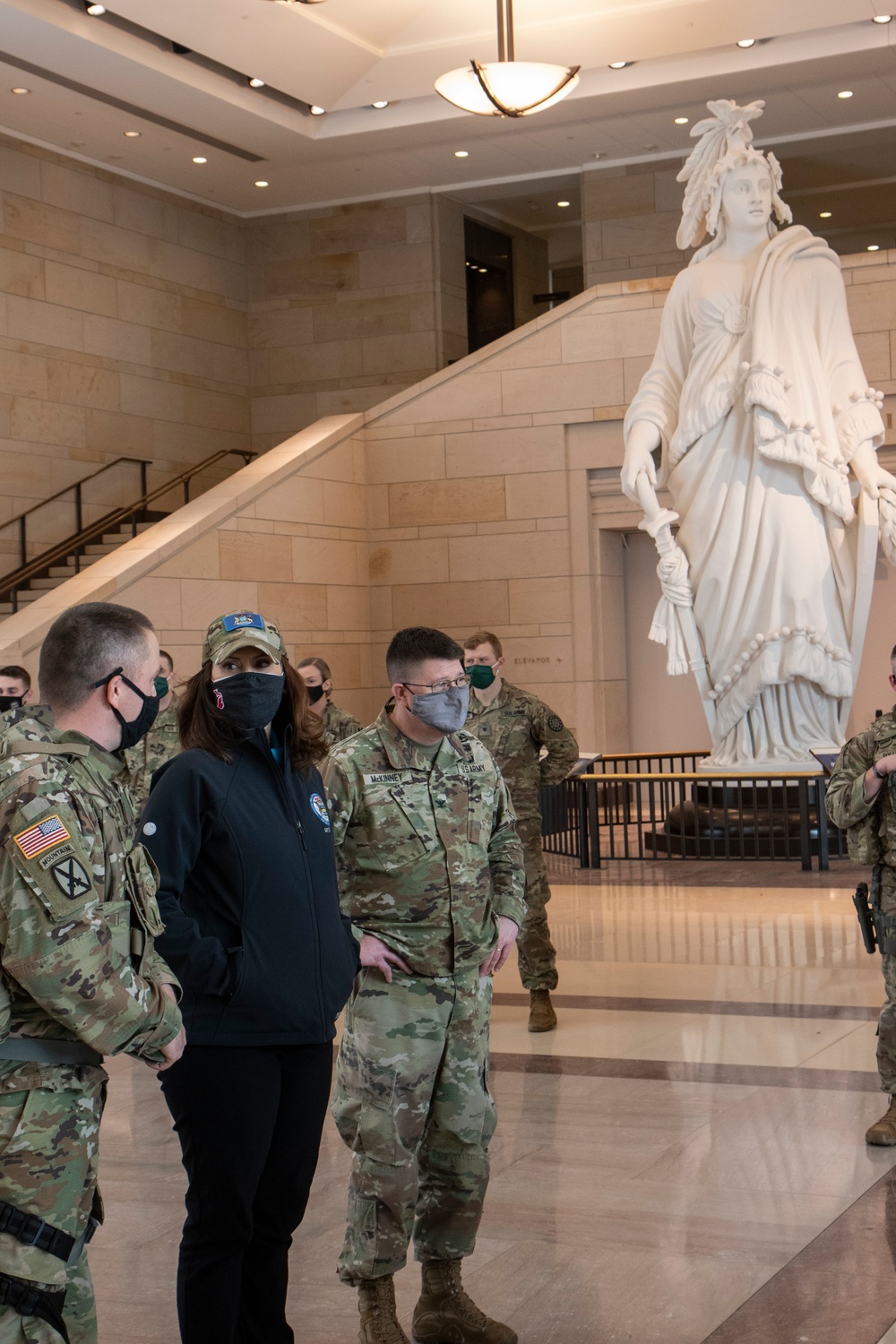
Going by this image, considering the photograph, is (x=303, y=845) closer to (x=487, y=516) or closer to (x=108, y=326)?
(x=487, y=516)

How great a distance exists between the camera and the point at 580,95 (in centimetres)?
1886

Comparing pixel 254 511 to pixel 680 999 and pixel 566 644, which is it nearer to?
pixel 566 644

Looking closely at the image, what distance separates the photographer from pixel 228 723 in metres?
3.26

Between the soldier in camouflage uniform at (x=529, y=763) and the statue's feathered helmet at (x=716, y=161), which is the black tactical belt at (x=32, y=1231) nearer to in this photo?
the soldier in camouflage uniform at (x=529, y=763)

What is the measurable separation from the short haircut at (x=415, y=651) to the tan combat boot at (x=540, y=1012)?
338 cm

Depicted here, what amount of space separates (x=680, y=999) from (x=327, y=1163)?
2.76 meters

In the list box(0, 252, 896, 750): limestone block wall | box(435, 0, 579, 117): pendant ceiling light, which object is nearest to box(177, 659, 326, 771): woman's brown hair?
box(435, 0, 579, 117): pendant ceiling light

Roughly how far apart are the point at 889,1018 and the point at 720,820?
7.31 metres

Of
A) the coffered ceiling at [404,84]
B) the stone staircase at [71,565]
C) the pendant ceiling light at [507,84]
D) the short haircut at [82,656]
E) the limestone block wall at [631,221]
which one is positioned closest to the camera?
the short haircut at [82,656]

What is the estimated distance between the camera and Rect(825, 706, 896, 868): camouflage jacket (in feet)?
16.3

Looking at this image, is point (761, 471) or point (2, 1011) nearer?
point (2, 1011)

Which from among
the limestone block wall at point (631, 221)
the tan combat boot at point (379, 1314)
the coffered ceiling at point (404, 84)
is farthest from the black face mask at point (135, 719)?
the limestone block wall at point (631, 221)

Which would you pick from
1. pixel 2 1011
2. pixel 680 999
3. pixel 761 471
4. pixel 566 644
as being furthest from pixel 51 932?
pixel 566 644

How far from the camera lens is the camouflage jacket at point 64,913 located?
2453 millimetres
